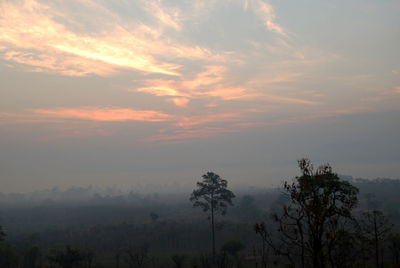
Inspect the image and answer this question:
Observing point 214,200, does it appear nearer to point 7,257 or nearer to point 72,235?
point 7,257

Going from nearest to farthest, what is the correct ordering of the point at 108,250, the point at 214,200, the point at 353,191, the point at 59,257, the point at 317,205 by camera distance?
the point at 317,205, the point at 353,191, the point at 59,257, the point at 214,200, the point at 108,250

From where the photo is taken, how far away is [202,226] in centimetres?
9431

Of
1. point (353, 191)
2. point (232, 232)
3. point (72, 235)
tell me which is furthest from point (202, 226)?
point (353, 191)

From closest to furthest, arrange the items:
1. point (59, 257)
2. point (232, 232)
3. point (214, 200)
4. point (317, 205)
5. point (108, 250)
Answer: point (317, 205), point (59, 257), point (214, 200), point (108, 250), point (232, 232)

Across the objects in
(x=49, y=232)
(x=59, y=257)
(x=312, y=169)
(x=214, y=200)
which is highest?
(x=312, y=169)

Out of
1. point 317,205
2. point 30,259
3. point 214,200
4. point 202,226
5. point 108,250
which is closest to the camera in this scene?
point 317,205

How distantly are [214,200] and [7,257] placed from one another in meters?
41.4

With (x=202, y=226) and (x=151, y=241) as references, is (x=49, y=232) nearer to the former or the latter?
(x=151, y=241)

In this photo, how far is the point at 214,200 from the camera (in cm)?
5466

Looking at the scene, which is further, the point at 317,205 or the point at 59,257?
the point at 59,257

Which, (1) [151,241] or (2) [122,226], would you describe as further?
(2) [122,226]

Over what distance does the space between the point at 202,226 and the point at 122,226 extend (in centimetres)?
2935

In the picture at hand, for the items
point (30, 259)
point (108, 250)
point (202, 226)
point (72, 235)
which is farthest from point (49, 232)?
point (202, 226)

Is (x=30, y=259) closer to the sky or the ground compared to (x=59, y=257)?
closer to the ground
